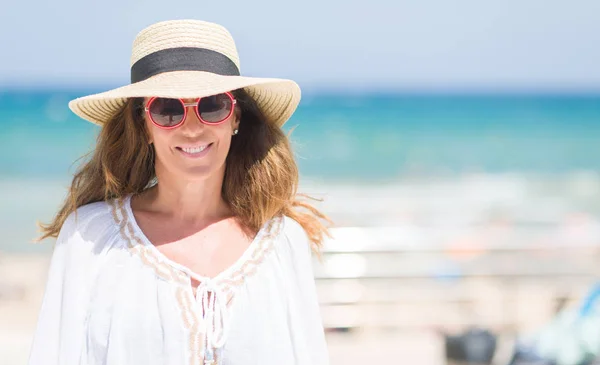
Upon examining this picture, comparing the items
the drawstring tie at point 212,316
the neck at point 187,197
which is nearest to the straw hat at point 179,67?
the neck at point 187,197

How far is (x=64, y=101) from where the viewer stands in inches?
2133

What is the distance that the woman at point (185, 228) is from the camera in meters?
2.56

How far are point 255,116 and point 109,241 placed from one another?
655 millimetres

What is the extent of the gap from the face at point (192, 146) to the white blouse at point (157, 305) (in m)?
0.22

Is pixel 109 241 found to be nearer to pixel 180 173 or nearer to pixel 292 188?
pixel 180 173

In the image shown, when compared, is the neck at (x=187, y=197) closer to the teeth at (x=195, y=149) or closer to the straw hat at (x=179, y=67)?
the teeth at (x=195, y=149)

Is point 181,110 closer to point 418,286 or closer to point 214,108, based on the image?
point 214,108

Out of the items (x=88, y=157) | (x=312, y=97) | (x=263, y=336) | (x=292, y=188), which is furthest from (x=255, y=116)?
(x=312, y=97)

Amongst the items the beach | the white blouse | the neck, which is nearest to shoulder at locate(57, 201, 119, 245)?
the white blouse

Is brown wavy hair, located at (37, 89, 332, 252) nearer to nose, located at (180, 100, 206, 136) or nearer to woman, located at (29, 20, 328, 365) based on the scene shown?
woman, located at (29, 20, 328, 365)

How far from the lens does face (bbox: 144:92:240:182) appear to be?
2650 mm

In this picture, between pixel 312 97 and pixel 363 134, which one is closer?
pixel 363 134

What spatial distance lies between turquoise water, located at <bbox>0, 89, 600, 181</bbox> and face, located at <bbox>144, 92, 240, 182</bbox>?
787 inches

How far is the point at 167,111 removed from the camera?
2.64 meters
